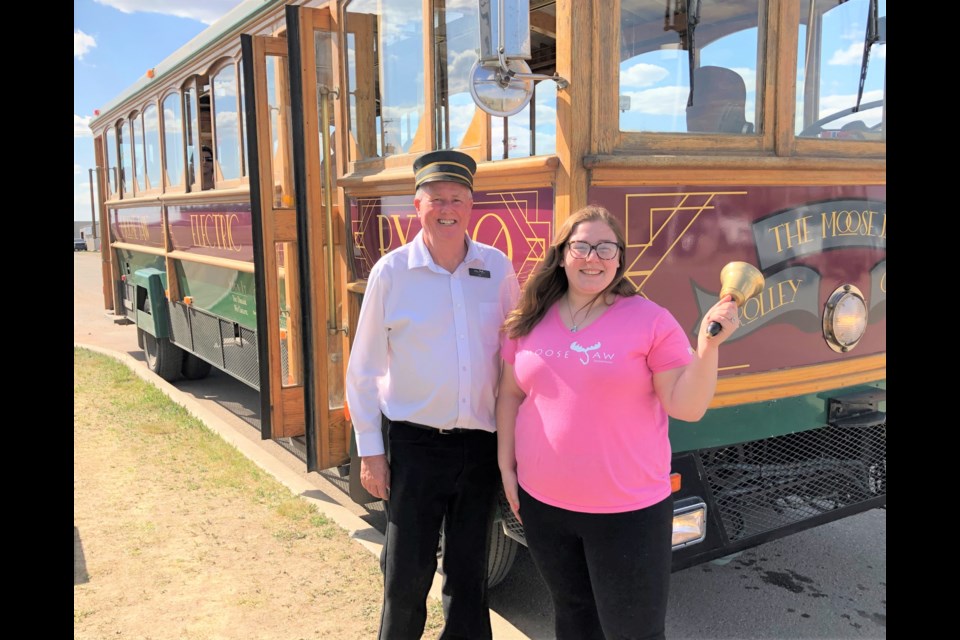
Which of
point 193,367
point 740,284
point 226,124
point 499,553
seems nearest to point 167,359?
point 193,367

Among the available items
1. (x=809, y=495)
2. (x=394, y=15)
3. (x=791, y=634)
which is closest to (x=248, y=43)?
(x=394, y=15)

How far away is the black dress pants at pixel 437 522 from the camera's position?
215 centimetres

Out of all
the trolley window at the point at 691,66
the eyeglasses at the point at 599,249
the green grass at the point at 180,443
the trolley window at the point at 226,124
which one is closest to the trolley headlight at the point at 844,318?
→ the trolley window at the point at 691,66

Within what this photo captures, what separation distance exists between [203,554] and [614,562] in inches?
91.3

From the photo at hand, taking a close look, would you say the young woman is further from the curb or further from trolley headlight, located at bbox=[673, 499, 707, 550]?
the curb

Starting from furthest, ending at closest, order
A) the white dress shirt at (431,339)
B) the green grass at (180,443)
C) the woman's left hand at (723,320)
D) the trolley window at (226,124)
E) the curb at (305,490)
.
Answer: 1. the trolley window at (226,124)
2. the green grass at (180,443)
3. the curb at (305,490)
4. the white dress shirt at (431,339)
5. the woman's left hand at (723,320)

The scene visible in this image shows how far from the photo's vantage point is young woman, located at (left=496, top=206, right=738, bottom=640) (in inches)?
70.0

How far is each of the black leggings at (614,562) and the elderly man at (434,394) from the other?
1.11ft

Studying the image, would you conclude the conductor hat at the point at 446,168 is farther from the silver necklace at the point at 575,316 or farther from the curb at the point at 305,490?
the curb at the point at 305,490

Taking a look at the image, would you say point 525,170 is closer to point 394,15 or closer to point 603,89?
point 603,89

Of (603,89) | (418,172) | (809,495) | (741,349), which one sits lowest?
(809,495)

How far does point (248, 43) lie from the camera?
136 inches

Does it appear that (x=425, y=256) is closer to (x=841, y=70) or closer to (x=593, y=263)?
(x=593, y=263)

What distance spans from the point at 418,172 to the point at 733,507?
1602mm
